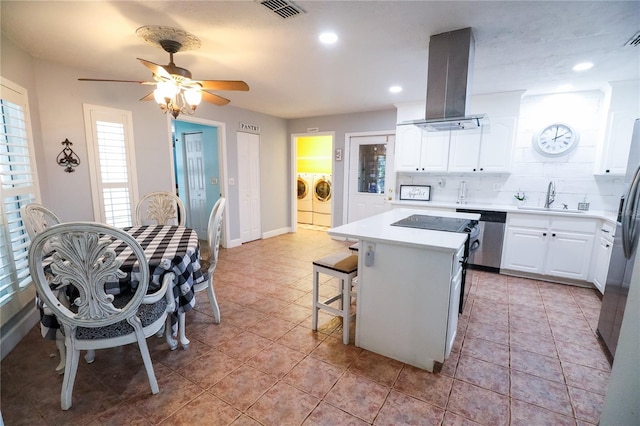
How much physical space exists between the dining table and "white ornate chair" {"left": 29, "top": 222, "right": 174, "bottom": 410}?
11 centimetres

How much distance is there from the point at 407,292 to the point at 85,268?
186cm

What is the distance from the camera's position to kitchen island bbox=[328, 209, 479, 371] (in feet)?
5.97

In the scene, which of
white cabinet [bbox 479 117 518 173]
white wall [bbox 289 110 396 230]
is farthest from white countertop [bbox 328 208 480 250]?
white wall [bbox 289 110 396 230]

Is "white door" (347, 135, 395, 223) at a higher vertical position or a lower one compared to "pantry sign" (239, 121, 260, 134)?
lower

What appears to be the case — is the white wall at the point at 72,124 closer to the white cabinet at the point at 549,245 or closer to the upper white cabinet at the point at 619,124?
the white cabinet at the point at 549,245

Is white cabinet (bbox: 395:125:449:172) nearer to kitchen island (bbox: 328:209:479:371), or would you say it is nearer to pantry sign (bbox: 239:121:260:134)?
kitchen island (bbox: 328:209:479:371)

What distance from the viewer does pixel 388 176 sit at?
5.00 meters

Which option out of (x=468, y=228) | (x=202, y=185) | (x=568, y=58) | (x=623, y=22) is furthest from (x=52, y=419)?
(x=568, y=58)

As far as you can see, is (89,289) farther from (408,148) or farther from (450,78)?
(408,148)

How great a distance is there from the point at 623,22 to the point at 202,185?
17.4ft

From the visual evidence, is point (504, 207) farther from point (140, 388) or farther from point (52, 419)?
point (52, 419)

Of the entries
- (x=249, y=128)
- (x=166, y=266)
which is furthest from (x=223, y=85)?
(x=249, y=128)

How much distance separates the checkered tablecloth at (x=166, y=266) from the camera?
1.72m

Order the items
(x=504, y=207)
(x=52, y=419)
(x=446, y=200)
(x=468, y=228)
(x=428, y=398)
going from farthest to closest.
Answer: (x=446, y=200) < (x=504, y=207) < (x=468, y=228) < (x=428, y=398) < (x=52, y=419)
